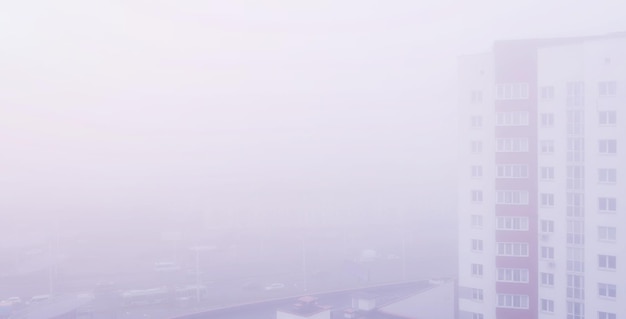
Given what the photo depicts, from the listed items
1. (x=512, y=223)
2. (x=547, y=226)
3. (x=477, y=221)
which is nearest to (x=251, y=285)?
(x=477, y=221)

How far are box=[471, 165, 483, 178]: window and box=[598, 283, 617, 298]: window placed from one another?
2053mm

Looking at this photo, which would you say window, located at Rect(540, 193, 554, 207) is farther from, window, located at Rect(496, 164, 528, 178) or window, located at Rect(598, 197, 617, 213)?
window, located at Rect(598, 197, 617, 213)

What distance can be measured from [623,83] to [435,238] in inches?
492

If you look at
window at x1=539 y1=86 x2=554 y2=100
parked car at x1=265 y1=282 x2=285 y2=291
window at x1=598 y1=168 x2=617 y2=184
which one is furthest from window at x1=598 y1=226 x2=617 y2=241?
parked car at x1=265 y1=282 x2=285 y2=291

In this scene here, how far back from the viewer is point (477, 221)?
762 centimetres

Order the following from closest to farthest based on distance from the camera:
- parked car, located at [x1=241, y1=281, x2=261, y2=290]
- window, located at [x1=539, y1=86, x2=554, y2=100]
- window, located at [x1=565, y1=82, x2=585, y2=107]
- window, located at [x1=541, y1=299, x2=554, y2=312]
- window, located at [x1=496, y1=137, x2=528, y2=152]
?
window, located at [x1=565, y1=82, x2=585, y2=107] → window, located at [x1=539, y1=86, x2=554, y2=100] → window, located at [x1=541, y1=299, x2=554, y2=312] → window, located at [x1=496, y1=137, x2=528, y2=152] → parked car, located at [x1=241, y1=281, x2=261, y2=290]

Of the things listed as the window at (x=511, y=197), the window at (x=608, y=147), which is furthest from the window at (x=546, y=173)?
the window at (x=608, y=147)

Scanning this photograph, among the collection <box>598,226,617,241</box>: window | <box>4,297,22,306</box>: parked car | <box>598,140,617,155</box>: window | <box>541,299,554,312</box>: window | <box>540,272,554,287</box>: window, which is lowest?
<box>4,297,22,306</box>: parked car

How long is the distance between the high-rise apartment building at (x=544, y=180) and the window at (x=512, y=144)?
0.04 feet

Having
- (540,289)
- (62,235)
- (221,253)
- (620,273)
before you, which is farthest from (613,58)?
(62,235)

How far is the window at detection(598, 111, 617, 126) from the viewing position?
20.9 ft

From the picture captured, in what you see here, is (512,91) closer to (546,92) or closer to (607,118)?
(546,92)

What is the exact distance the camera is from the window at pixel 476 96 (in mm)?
7527

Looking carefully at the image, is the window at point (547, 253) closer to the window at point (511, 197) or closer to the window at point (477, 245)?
the window at point (511, 197)
